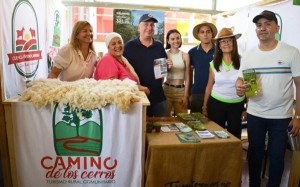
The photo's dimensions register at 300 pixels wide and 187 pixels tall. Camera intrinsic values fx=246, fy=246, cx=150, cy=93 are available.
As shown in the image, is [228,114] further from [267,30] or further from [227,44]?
[267,30]

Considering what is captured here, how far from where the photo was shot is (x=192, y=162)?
170cm

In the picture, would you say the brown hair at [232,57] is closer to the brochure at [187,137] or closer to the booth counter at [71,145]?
the brochure at [187,137]

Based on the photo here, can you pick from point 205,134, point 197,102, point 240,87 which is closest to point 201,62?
point 197,102

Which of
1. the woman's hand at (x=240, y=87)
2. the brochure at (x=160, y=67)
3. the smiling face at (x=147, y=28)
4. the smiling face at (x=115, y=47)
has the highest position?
the smiling face at (x=147, y=28)

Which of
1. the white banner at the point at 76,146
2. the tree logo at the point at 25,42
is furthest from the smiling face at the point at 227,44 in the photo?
the tree logo at the point at 25,42

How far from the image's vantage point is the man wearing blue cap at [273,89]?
5.57 feet

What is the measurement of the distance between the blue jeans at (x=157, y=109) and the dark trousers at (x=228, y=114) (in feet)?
1.47

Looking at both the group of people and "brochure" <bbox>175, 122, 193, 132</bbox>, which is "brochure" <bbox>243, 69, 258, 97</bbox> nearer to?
the group of people

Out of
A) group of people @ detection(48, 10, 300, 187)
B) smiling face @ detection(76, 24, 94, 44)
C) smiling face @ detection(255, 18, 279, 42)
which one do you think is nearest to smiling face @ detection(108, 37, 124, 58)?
group of people @ detection(48, 10, 300, 187)

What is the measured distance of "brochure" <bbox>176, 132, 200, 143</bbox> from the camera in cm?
170

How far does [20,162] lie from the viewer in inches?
65.1

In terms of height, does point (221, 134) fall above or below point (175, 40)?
below

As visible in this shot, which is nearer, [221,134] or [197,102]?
[221,134]

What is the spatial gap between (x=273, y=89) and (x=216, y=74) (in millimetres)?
556
